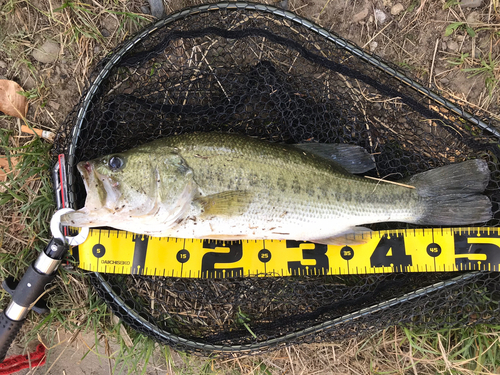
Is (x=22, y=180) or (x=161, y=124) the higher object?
(x=161, y=124)

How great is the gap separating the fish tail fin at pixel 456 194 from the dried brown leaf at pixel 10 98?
339 cm

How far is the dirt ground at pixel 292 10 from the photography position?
2.92 meters

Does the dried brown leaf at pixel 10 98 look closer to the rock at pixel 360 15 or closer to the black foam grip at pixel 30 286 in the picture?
the black foam grip at pixel 30 286

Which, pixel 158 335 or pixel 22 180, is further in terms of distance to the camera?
pixel 22 180

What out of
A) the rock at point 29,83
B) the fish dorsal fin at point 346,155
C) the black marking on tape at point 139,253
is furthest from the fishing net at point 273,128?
the rock at point 29,83

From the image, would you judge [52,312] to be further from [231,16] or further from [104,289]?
[231,16]

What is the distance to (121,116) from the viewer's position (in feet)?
9.00

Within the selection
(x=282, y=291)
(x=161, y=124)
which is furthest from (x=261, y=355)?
(x=161, y=124)

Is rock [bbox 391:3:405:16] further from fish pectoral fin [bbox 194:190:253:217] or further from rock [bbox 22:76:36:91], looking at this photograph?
rock [bbox 22:76:36:91]

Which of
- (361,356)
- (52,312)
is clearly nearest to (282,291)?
(361,356)

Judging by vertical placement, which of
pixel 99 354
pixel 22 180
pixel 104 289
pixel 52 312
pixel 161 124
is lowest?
pixel 99 354

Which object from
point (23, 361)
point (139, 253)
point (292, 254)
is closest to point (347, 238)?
point (292, 254)

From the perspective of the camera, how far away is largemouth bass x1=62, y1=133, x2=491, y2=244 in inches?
90.4

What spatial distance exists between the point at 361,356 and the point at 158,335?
5.98ft
